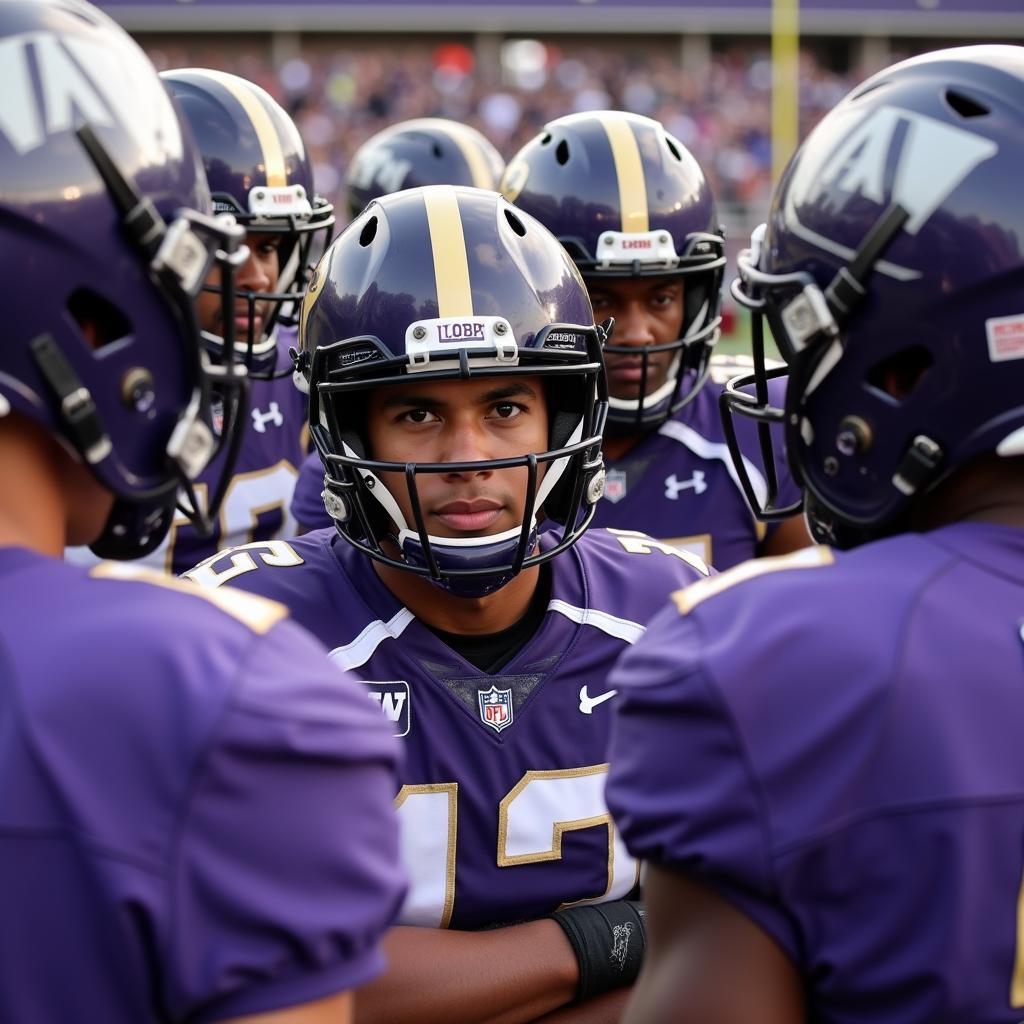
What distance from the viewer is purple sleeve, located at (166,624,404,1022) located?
1295 millimetres

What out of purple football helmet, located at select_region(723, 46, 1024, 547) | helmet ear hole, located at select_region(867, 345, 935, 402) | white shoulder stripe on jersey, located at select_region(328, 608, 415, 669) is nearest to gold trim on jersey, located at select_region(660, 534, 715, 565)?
white shoulder stripe on jersey, located at select_region(328, 608, 415, 669)

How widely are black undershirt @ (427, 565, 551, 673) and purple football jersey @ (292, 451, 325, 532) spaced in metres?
1.00

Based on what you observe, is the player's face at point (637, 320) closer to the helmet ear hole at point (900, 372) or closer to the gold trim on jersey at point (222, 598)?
the helmet ear hole at point (900, 372)

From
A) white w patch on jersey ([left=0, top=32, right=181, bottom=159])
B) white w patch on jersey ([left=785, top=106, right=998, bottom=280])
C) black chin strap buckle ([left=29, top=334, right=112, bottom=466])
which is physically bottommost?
black chin strap buckle ([left=29, top=334, right=112, bottom=466])

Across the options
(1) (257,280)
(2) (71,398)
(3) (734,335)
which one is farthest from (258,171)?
(3) (734,335)

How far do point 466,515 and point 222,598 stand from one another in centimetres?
106

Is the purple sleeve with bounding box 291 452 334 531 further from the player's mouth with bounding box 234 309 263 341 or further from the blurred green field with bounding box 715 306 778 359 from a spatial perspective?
the blurred green field with bounding box 715 306 778 359

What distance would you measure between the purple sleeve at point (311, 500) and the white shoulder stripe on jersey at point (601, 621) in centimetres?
109

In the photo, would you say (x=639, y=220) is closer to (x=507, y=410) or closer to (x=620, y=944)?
(x=507, y=410)

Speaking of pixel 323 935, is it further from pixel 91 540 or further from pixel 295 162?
pixel 295 162

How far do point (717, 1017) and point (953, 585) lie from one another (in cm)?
53

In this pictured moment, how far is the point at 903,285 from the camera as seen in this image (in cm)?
166

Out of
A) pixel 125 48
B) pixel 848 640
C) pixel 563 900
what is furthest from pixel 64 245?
pixel 563 900

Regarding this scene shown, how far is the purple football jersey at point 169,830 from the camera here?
128 cm
